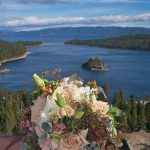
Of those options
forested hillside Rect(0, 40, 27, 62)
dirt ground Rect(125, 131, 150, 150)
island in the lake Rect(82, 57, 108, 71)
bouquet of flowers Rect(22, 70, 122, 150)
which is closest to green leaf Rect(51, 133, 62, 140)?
bouquet of flowers Rect(22, 70, 122, 150)

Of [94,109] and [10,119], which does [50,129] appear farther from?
[10,119]

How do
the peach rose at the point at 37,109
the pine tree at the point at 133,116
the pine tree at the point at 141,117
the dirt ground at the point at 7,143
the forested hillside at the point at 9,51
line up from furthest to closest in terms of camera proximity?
the forested hillside at the point at 9,51, the pine tree at the point at 133,116, the pine tree at the point at 141,117, the dirt ground at the point at 7,143, the peach rose at the point at 37,109

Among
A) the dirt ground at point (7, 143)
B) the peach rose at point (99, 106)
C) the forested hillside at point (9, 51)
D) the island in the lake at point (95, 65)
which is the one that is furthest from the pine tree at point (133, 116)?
the forested hillside at point (9, 51)

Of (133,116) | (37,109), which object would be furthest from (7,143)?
(133,116)

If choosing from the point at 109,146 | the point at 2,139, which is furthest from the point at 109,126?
the point at 2,139

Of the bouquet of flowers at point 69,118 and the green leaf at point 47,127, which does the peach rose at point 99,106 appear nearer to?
the bouquet of flowers at point 69,118

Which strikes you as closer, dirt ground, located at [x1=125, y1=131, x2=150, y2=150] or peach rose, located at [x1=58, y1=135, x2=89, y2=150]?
peach rose, located at [x1=58, y1=135, x2=89, y2=150]

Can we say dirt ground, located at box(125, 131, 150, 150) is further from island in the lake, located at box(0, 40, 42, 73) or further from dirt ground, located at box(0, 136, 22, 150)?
island in the lake, located at box(0, 40, 42, 73)

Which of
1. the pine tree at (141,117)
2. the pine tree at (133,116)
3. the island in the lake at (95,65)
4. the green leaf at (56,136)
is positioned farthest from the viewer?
the island in the lake at (95,65)
